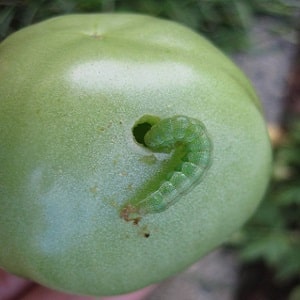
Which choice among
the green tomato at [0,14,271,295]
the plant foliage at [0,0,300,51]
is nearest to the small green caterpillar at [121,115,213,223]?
the green tomato at [0,14,271,295]

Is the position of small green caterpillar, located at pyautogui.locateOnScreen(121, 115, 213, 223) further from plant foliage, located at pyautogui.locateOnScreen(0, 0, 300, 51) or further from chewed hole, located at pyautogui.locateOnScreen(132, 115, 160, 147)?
plant foliage, located at pyautogui.locateOnScreen(0, 0, 300, 51)

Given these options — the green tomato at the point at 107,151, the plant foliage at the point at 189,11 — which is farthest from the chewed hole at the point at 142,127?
the plant foliage at the point at 189,11

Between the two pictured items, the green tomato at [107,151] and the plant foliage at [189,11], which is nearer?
the green tomato at [107,151]

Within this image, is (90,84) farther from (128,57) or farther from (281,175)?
(281,175)

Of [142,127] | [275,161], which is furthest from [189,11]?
[275,161]

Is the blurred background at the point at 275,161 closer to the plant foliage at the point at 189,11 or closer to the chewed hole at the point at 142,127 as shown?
the plant foliage at the point at 189,11

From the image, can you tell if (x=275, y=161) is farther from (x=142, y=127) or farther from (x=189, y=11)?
Answer: (x=142, y=127)
